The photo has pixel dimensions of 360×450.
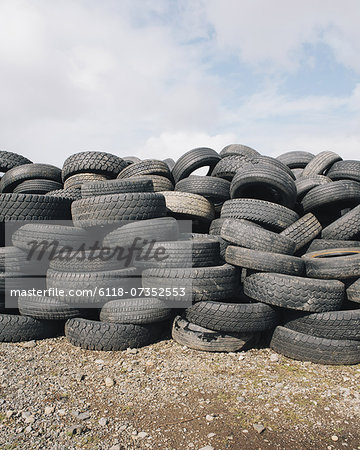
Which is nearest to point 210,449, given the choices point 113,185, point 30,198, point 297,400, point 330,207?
point 297,400

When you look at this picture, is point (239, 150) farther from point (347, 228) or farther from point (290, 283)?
point (290, 283)

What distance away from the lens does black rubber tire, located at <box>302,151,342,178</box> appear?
29.9 ft

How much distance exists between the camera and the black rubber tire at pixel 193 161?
28.2ft

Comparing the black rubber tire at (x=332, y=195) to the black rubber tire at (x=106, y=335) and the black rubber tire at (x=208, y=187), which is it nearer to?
the black rubber tire at (x=208, y=187)

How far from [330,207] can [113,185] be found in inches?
174

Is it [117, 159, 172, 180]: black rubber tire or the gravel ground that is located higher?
[117, 159, 172, 180]: black rubber tire

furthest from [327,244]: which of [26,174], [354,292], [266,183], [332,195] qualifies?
[26,174]

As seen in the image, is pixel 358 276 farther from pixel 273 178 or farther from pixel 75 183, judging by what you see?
pixel 75 183

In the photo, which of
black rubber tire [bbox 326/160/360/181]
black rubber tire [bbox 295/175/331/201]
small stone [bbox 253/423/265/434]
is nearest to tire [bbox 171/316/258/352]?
small stone [bbox 253/423/265/434]

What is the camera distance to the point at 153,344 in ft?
17.3

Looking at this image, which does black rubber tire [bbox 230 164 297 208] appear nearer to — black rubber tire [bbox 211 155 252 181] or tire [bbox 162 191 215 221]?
tire [bbox 162 191 215 221]

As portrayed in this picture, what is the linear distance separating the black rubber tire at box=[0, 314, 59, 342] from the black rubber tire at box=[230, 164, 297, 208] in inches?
161

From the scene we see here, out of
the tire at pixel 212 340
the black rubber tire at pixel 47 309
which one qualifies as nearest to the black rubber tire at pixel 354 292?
the tire at pixel 212 340

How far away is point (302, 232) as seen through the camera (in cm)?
630
